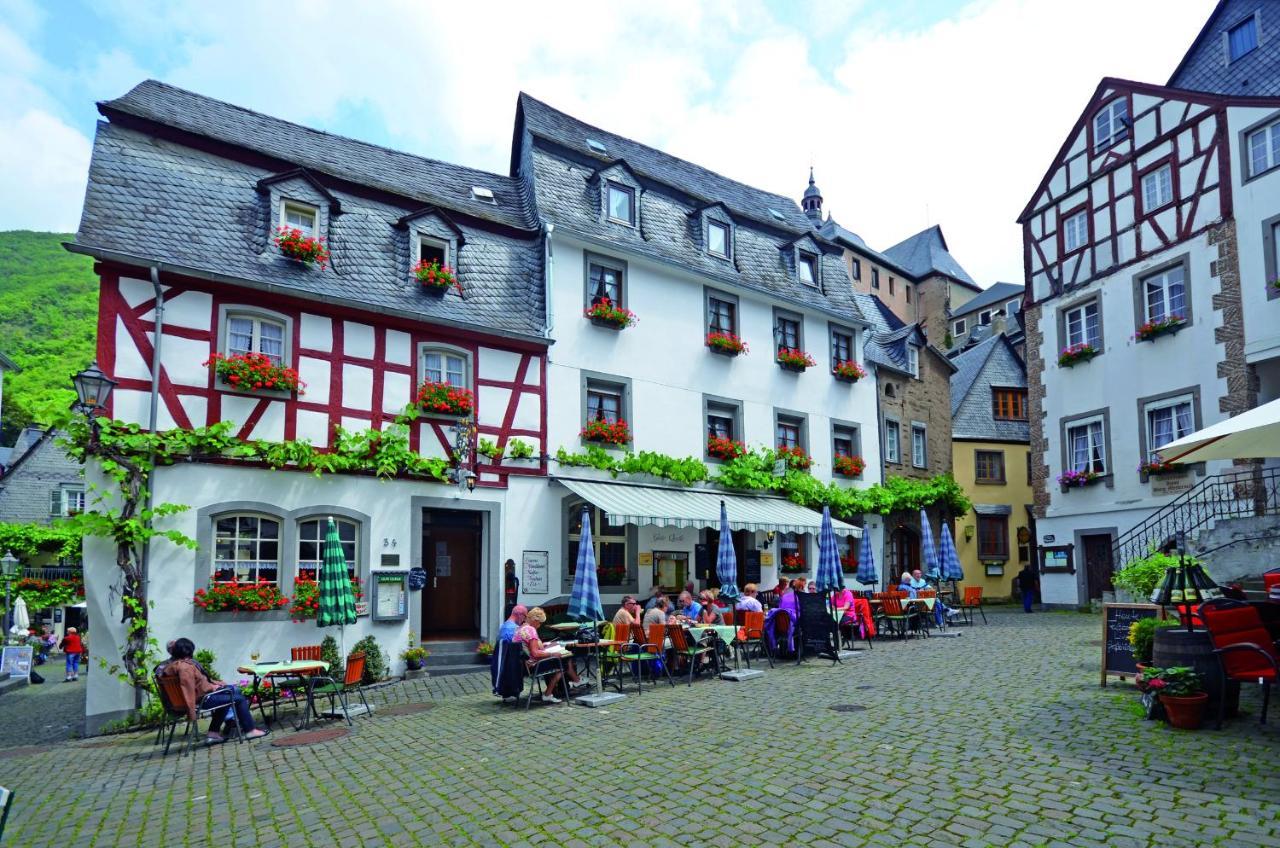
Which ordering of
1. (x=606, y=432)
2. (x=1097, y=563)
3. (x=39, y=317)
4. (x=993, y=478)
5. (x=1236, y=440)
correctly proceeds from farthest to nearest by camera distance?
(x=39, y=317), (x=993, y=478), (x=1097, y=563), (x=606, y=432), (x=1236, y=440)

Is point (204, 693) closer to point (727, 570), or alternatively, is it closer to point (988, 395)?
point (727, 570)

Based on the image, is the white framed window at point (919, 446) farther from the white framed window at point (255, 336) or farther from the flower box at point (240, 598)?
the flower box at point (240, 598)

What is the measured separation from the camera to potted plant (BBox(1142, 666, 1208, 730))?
24.2 feet

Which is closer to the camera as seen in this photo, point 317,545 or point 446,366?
point 317,545

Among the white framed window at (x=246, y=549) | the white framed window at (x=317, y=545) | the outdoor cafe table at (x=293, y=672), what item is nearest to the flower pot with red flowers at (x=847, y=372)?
the white framed window at (x=317, y=545)

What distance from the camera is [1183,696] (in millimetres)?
7410

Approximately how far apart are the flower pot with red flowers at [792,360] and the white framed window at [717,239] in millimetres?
2783

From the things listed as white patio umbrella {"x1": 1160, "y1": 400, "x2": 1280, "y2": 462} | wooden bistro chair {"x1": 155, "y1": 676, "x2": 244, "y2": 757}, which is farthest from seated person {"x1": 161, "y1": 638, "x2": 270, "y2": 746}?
white patio umbrella {"x1": 1160, "y1": 400, "x2": 1280, "y2": 462}

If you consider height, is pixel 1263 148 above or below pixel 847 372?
above

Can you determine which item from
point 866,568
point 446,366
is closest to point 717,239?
point 446,366

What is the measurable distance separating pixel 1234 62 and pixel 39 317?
8681cm

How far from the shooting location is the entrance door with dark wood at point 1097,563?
21250mm

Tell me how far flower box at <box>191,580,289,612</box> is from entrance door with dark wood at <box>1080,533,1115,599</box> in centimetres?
1901

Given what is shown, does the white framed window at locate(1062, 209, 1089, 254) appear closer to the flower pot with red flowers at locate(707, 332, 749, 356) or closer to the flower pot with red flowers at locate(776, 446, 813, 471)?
the flower pot with red flowers at locate(776, 446, 813, 471)
